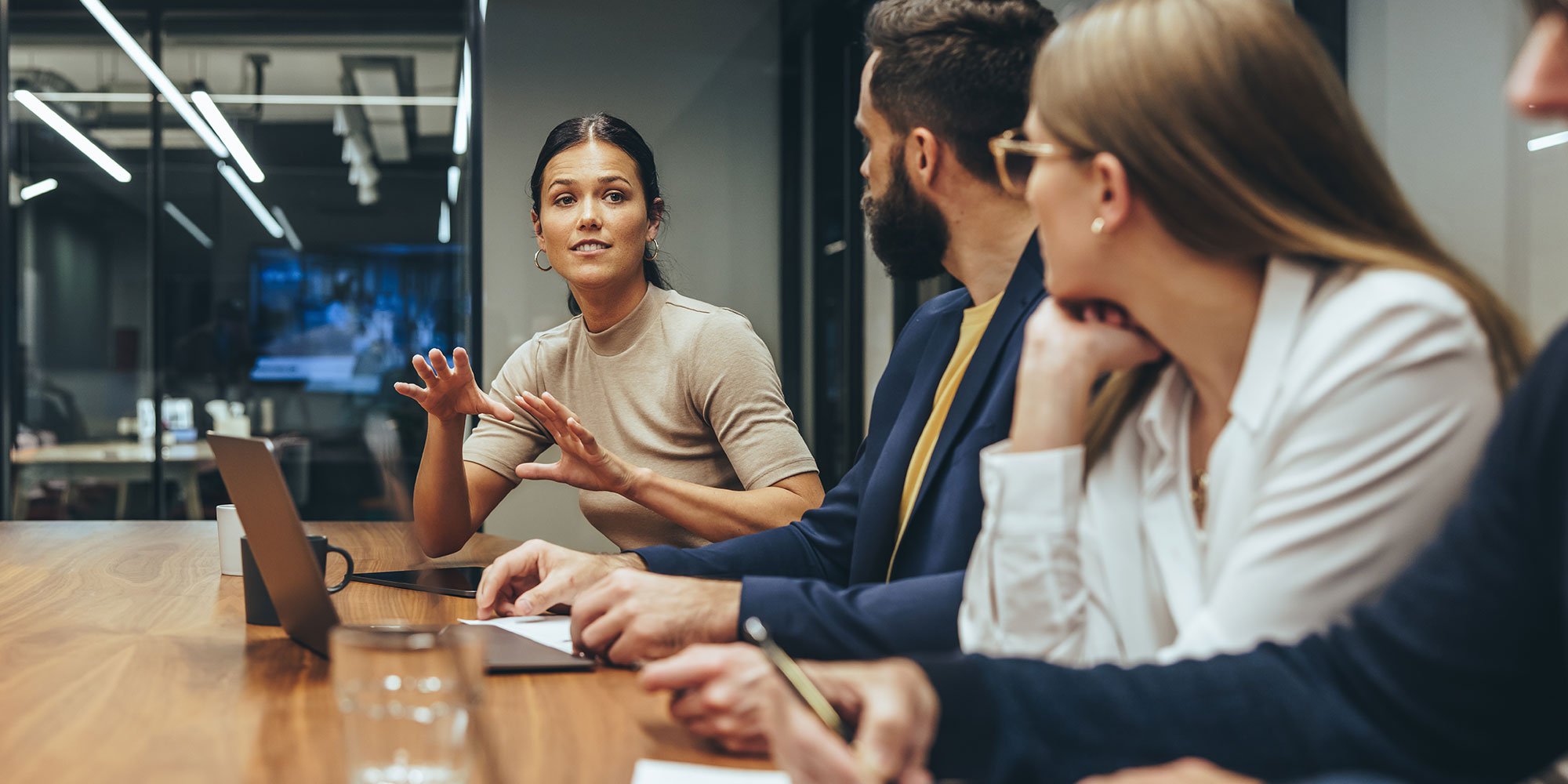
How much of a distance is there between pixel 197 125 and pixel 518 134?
1.90 meters

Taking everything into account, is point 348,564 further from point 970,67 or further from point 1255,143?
→ point 1255,143

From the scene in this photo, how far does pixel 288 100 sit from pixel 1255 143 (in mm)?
4967

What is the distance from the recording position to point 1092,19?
99 cm

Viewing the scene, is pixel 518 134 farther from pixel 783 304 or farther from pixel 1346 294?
pixel 1346 294

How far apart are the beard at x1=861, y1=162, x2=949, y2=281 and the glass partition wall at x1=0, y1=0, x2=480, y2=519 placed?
3559 millimetres

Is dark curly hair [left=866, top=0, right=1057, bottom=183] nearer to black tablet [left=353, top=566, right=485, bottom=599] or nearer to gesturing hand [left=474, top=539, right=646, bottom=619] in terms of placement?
gesturing hand [left=474, top=539, right=646, bottom=619]

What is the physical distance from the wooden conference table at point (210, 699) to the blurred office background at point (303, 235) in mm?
2875

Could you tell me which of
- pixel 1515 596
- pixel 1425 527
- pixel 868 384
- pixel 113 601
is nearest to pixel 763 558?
pixel 113 601

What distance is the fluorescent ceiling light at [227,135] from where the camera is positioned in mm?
4914

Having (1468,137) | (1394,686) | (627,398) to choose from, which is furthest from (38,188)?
(1394,686)

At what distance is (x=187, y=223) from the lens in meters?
4.87

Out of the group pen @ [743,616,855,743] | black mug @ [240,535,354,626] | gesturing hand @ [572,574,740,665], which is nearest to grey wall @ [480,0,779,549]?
black mug @ [240,535,354,626]

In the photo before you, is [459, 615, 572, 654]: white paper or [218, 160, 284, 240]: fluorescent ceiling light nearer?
[459, 615, 572, 654]: white paper

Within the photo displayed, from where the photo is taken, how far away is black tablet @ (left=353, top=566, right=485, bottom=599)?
1.57 m
